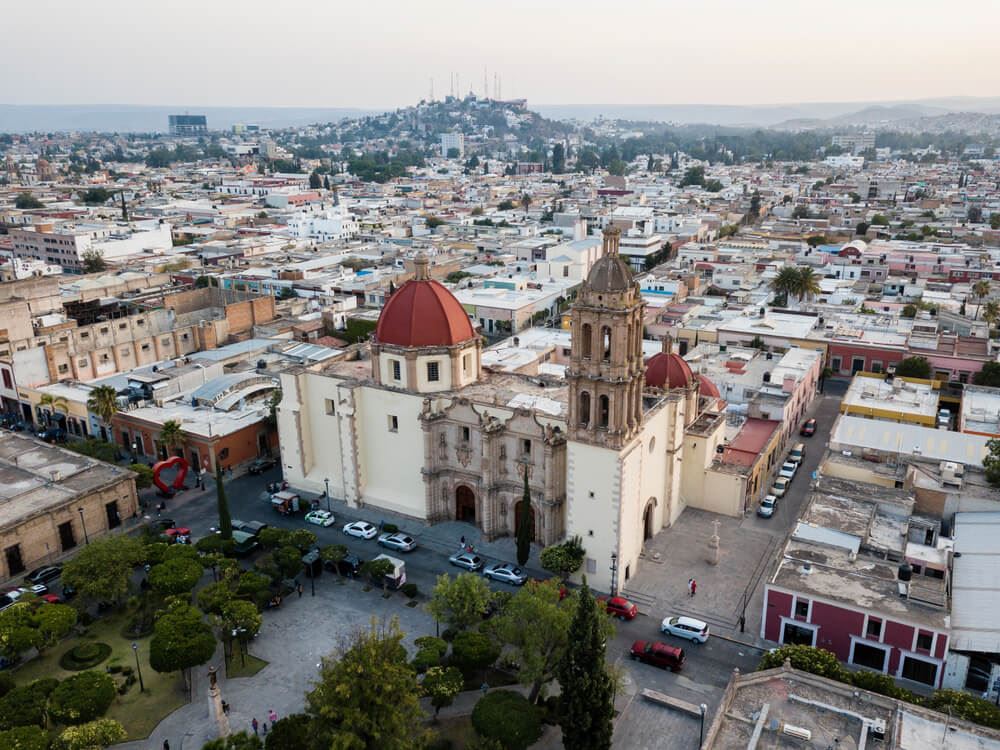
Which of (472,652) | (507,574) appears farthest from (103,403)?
(472,652)

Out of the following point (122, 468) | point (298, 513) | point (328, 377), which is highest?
point (328, 377)

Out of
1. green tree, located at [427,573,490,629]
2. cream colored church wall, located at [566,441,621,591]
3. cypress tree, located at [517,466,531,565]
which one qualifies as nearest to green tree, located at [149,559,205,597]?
green tree, located at [427,573,490,629]

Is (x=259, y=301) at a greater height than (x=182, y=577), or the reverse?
(x=259, y=301)

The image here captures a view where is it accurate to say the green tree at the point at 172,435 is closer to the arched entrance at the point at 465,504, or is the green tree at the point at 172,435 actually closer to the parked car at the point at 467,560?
the arched entrance at the point at 465,504

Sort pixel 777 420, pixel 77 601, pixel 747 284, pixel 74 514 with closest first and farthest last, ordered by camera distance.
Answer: pixel 77 601 < pixel 74 514 < pixel 777 420 < pixel 747 284

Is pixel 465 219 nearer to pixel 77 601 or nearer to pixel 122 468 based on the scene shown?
pixel 122 468

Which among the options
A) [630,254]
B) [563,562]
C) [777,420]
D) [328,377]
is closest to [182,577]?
[328,377]

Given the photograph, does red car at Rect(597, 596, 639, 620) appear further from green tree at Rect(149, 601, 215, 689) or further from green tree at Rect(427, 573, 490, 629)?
green tree at Rect(149, 601, 215, 689)
